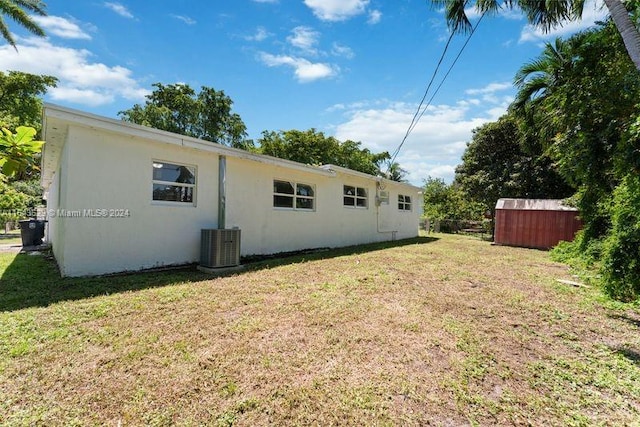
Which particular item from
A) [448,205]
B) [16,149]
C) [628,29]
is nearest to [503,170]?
[448,205]

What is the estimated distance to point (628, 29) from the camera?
369 centimetres

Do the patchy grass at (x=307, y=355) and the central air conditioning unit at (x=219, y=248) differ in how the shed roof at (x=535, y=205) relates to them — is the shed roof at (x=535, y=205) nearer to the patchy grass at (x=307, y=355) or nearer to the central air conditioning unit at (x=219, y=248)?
the patchy grass at (x=307, y=355)

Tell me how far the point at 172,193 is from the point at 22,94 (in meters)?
24.1

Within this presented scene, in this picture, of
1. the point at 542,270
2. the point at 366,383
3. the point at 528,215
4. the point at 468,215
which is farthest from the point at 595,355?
the point at 468,215

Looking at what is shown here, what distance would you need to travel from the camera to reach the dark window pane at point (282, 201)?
9.23m

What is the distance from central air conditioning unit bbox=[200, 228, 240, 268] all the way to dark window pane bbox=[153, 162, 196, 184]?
131 centimetres

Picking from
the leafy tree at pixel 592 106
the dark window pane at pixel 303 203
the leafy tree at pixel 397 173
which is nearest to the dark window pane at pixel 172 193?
the dark window pane at pixel 303 203

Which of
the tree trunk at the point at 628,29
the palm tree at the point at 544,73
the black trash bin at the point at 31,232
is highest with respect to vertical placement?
the palm tree at the point at 544,73

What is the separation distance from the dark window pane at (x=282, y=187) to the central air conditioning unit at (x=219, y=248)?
2.60 meters

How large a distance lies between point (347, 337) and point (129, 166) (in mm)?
5457

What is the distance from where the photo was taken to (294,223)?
9.79 m

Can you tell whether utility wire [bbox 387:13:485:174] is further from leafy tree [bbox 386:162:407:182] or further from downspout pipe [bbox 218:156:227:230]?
leafy tree [bbox 386:162:407:182]

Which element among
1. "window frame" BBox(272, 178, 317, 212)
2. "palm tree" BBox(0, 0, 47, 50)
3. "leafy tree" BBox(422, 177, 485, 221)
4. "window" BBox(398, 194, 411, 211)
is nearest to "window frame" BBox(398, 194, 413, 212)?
"window" BBox(398, 194, 411, 211)

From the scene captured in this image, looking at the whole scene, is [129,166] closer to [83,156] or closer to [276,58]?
[83,156]
